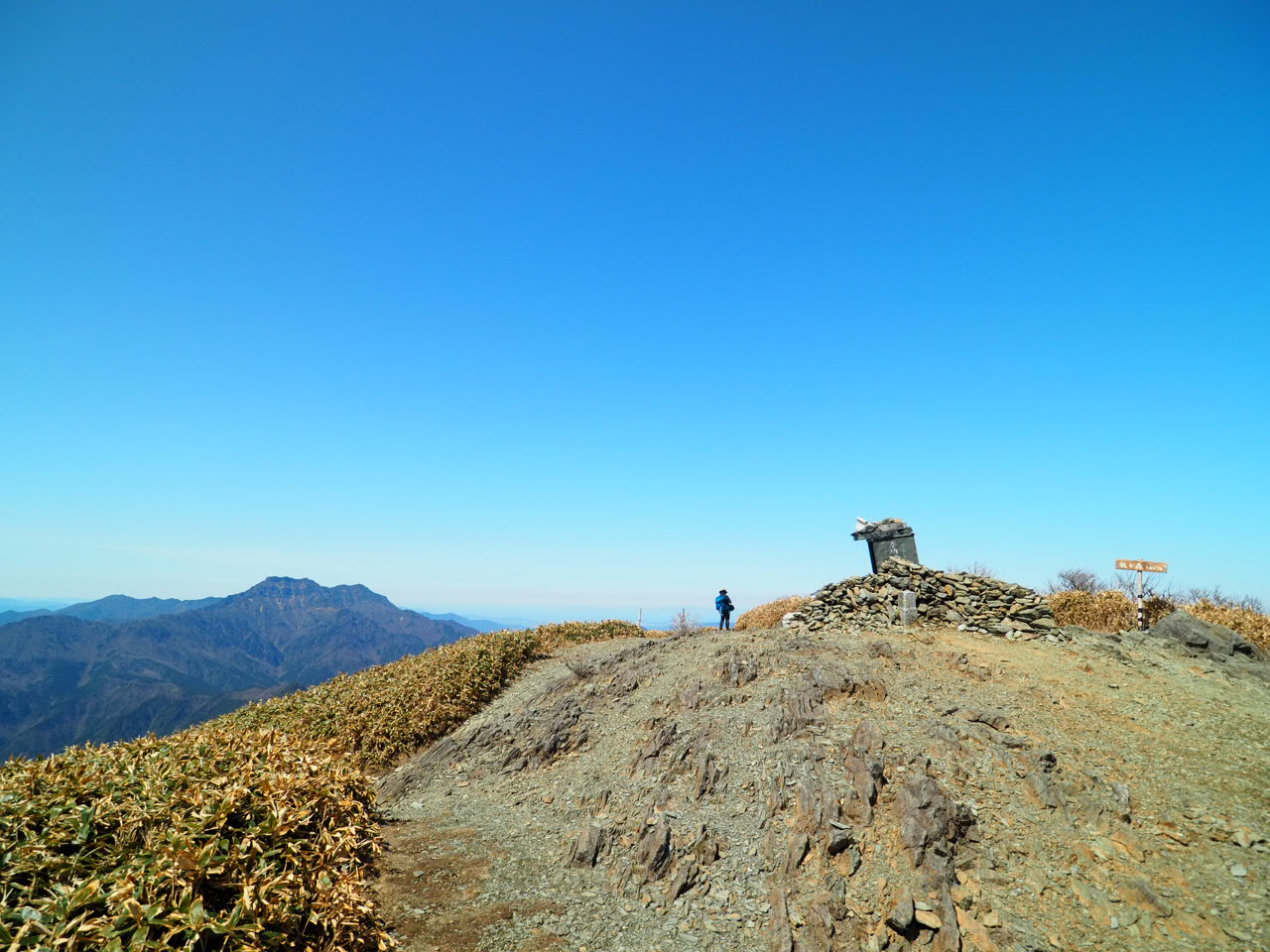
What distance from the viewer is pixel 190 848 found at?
4.98 meters

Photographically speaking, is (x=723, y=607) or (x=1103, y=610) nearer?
(x=1103, y=610)

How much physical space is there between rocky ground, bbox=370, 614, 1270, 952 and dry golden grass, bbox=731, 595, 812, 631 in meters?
13.9

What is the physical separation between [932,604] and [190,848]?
21.3 meters

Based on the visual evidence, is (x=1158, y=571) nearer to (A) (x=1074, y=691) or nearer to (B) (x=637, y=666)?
(A) (x=1074, y=691)

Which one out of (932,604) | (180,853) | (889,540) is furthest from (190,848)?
(889,540)

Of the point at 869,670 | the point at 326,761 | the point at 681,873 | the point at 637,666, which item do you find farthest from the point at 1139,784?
the point at 326,761

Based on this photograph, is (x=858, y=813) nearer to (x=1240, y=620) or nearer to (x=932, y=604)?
(x=932, y=604)

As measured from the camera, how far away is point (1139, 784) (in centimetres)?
998

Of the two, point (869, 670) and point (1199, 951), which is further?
point (869, 670)

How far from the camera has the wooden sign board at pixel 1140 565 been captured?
64.3 feet

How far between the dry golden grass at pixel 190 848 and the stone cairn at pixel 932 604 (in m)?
17.6

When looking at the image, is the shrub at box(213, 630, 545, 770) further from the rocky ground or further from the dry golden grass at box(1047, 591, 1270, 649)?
the dry golden grass at box(1047, 591, 1270, 649)

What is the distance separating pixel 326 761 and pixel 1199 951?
11491 millimetres

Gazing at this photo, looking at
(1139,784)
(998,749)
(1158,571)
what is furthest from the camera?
(1158,571)
